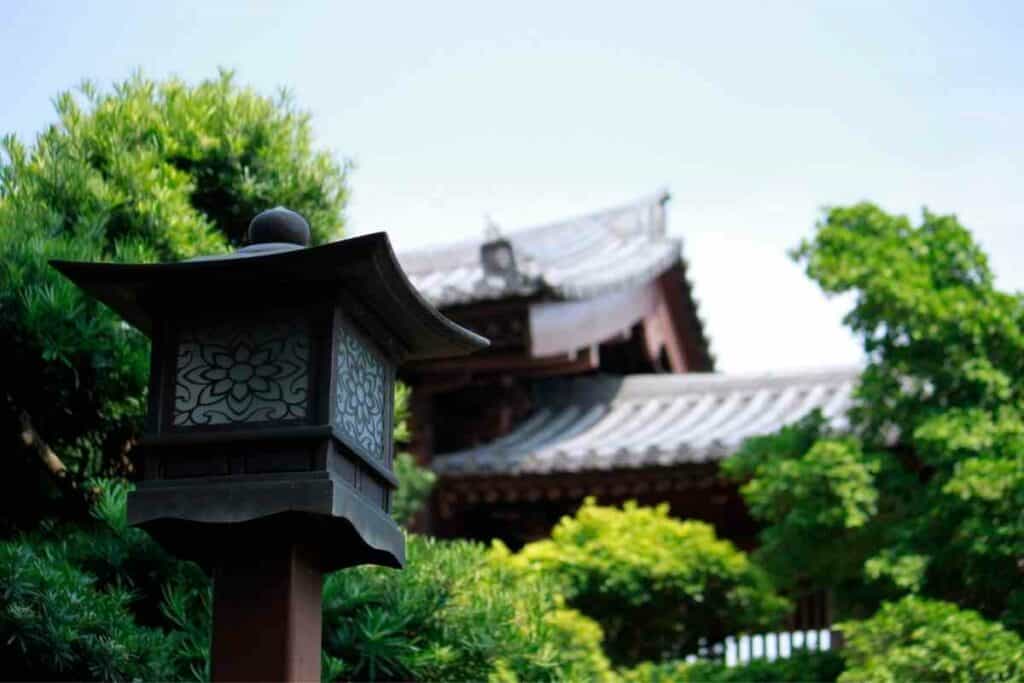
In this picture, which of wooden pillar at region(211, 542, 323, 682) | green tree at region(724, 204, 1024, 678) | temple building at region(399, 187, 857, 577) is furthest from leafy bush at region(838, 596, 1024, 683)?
wooden pillar at region(211, 542, 323, 682)

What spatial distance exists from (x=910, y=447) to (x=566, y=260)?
16.8ft

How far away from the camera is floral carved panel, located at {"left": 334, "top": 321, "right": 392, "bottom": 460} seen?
452cm

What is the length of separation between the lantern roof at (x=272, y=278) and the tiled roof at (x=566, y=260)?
21.9ft

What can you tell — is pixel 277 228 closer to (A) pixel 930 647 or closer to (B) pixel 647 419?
(A) pixel 930 647

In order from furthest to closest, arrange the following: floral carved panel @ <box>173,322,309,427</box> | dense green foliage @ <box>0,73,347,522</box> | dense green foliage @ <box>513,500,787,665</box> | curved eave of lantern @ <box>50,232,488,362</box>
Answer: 1. dense green foliage @ <box>513,500,787,665</box>
2. dense green foliage @ <box>0,73,347,522</box>
3. floral carved panel @ <box>173,322,309,427</box>
4. curved eave of lantern @ <box>50,232,488,362</box>

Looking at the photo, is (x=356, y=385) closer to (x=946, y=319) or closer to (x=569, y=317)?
(x=946, y=319)

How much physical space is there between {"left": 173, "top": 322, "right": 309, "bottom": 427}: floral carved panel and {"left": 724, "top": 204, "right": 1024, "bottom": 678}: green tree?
499 cm

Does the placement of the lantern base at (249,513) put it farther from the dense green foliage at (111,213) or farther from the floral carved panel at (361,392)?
the dense green foliage at (111,213)

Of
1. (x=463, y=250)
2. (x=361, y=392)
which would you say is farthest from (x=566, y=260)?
(x=361, y=392)

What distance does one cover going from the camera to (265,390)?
14.6 ft

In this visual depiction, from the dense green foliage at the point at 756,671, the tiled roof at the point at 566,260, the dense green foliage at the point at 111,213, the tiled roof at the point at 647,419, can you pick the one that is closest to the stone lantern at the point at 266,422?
the dense green foliage at the point at 111,213

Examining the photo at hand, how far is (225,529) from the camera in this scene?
432cm

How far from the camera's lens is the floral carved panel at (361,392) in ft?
14.8

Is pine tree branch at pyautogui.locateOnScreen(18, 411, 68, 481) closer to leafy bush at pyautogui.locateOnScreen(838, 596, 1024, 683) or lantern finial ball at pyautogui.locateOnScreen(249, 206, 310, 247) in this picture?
lantern finial ball at pyautogui.locateOnScreen(249, 206, 310, 247)
